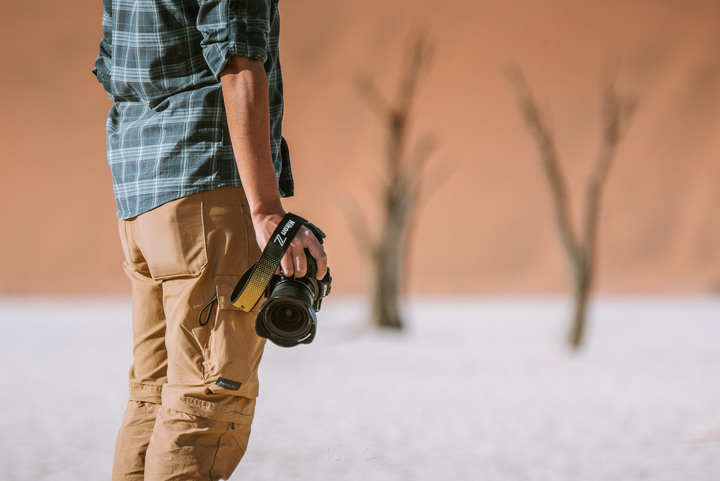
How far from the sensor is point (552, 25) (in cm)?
2312

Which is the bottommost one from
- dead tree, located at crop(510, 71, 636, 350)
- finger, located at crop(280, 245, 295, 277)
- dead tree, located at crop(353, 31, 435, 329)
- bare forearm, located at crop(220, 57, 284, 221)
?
dead tree, located at crop(353, 31, 435, 329)

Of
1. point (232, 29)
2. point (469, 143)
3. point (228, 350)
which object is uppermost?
point (232, 29)

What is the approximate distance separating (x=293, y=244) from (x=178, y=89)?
1.05 ft

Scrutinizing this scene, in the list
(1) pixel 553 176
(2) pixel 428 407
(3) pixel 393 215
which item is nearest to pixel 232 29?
(2) pixel 428 407

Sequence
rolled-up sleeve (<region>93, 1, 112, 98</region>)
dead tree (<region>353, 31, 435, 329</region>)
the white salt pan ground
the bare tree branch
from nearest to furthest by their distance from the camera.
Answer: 1. rolled-up sleeve (<region>93, 1, 112, 98</region>)
2. the white salt pan ground
3. the bare tree branch
4. dead tree (<region>353, 31, 435, 329</region>)

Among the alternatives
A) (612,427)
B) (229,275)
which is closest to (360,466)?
(612,427)

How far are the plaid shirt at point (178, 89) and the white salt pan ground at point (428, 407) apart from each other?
1451 mm

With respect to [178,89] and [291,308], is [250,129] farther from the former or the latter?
[291,308]

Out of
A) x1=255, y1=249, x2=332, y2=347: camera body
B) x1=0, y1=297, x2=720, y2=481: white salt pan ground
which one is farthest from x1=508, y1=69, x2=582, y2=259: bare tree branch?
x1=255, y1=249, x2=332, y2=347: camera body

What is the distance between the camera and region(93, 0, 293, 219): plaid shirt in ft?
3.75

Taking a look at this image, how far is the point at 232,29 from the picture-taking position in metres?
1.12

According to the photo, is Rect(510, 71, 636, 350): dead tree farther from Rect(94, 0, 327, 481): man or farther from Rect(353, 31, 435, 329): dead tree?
Rect(94, 0, 327, 481): man

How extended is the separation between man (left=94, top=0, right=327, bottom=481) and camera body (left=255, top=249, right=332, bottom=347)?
0.02 metres

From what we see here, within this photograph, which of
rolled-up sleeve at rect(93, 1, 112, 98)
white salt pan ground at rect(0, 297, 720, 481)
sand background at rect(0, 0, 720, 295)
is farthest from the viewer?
sand background at rect(0, 0, 720, 295)
